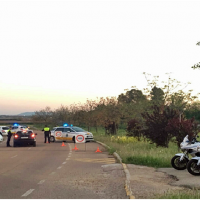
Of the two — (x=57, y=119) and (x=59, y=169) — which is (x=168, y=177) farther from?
(x=57, y=119)

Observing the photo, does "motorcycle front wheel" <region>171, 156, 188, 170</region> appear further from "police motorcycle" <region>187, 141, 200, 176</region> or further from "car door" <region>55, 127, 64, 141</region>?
"car door" <region>55, 127, 64, 141</region>

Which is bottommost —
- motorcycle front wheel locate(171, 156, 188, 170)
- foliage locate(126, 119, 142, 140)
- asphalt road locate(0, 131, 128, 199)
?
asphalt road locate(0, 131, 128, 199)

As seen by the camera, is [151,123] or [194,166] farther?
[151,123]

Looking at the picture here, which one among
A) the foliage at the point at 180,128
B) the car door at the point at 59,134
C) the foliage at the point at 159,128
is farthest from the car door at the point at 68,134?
the foliage at the point at 180,128

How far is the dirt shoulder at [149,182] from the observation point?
27.6 feet

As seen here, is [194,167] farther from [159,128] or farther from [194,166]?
[159,128]

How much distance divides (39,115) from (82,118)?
44.4 meters

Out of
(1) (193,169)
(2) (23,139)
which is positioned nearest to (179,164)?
(1) (193,169)

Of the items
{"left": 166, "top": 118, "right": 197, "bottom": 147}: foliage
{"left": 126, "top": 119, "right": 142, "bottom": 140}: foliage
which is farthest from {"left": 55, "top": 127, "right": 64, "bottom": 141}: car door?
{"left": 166, "top": 118, "right": 197, "bottom": 147}: foliage

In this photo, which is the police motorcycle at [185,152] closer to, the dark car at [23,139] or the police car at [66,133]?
the dark car at [23,139]

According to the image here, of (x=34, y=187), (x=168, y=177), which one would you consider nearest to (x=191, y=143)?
(x=168, y=177)

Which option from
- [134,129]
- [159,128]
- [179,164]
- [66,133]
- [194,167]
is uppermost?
[159,128]

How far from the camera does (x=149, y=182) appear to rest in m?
10.1

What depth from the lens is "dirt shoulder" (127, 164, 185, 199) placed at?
27.6 ft
